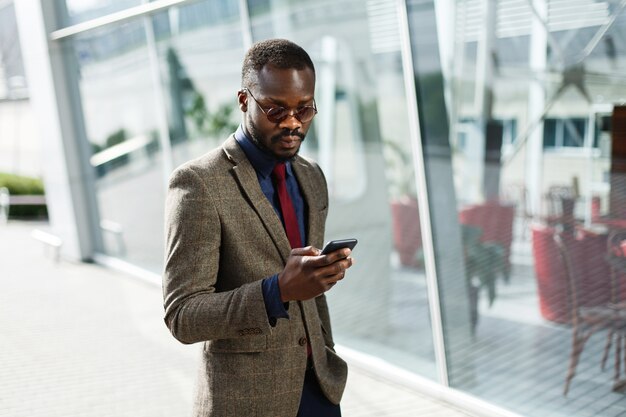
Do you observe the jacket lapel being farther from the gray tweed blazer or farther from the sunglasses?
the sunglasses

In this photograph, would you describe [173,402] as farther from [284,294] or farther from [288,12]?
[284,294]

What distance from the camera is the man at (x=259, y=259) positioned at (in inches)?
66.1

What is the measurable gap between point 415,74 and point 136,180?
5308 millimetres

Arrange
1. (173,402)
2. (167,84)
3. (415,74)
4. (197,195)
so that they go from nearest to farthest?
(197,195) → (415,74) → (173,402) → (167,84)

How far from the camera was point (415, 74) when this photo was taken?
464cm

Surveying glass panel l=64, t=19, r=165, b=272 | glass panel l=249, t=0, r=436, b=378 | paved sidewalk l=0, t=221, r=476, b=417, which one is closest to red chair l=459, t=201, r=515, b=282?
glass panel l=249, t=0, r=436, b=378

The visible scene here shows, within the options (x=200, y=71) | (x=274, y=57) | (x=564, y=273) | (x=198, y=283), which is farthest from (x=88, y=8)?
(x=198, y=283)

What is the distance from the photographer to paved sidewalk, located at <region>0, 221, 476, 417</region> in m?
4.87

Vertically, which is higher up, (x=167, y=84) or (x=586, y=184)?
(x=167, y=84)

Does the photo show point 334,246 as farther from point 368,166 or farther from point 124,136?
point 124,136

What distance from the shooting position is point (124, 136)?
912cm

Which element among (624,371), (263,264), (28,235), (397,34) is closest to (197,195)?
(263,264)

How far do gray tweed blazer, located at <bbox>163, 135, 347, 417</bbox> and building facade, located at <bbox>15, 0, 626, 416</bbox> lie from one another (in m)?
2.21

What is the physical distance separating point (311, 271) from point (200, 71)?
6.15 meters
